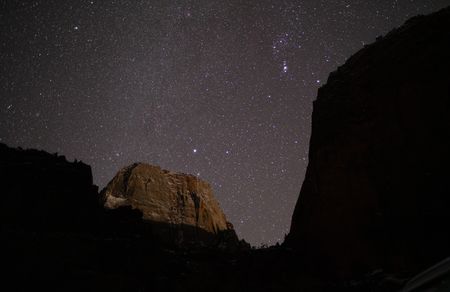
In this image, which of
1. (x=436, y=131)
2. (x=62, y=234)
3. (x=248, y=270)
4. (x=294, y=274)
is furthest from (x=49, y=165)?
(x=436, y=131)

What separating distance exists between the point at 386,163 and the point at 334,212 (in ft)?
15.9

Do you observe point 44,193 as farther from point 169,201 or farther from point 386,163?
point 169,201

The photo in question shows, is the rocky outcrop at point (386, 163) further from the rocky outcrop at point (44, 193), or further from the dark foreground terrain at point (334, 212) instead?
the rocky outcrop at point (44, 193)

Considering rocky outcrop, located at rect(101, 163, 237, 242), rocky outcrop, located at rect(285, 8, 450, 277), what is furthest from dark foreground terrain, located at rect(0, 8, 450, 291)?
rocky outcrop, located at rect(101, 163, 237, 242)

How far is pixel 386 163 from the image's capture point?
66.9 feet

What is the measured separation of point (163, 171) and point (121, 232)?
42983mm

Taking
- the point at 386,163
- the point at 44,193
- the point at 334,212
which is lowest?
the point at 334,212

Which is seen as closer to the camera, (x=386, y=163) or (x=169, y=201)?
(x=386, y=163)

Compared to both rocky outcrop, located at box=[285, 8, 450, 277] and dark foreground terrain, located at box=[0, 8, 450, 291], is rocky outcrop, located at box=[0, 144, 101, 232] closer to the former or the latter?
dark foreground terrain, located at box=[0, 8, 450, 291]

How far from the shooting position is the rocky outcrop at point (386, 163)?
17828 mm

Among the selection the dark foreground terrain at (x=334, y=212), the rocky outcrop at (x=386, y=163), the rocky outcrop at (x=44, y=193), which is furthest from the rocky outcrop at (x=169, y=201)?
the rocky outcrop at (x=386, y=163)

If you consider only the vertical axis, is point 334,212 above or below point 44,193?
below

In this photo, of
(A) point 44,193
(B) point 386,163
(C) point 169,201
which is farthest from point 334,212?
(C) point 169,201

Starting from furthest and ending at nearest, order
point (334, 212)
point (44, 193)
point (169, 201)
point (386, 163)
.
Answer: point (169, 201) < point (334, 212) < point (44, 193) < point (386, 163)
